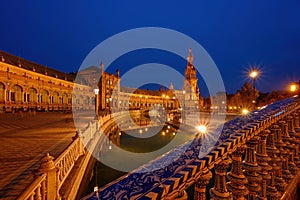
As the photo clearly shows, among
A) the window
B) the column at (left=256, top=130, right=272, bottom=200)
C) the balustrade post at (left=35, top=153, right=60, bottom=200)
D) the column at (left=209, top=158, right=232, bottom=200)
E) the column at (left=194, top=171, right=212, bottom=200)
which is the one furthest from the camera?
the window

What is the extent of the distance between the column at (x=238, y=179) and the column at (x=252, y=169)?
0.35 m

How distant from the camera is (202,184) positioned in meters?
1.49

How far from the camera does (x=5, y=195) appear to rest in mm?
4027

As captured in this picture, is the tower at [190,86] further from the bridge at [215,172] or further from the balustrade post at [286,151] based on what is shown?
the bridge at [215,172]

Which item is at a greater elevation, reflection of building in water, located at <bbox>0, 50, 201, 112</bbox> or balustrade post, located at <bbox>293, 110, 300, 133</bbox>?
reflection of building in water, located at <bbox>0, 50, 201, 112</bbox>

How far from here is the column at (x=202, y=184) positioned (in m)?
1.46

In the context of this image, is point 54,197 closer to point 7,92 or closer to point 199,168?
point 199,168

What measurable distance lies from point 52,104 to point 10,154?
38.6 meters

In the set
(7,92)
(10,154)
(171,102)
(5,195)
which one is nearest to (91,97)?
(7,92)

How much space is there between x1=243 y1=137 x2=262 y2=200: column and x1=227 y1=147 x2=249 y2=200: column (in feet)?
1.13

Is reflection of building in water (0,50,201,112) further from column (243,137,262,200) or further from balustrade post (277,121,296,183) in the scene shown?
column (243,137,262,200)

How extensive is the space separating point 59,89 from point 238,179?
49244 millimetres

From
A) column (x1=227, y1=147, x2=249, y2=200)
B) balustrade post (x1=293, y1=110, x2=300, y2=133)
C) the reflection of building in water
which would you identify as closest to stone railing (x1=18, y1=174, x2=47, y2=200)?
column (x1=227, y1=147, x2=249, y2=200)

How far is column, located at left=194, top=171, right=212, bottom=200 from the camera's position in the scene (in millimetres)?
1465
